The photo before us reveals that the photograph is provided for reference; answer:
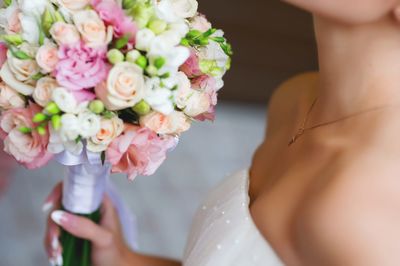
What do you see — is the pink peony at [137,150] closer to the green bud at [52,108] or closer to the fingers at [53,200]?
the green bud at [52,108]

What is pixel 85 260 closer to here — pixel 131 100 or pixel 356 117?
pixel 131 100

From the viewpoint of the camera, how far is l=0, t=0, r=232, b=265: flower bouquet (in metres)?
0.84

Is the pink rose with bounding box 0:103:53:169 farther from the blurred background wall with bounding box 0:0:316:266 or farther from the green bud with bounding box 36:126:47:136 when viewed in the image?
the blurred background wall with bounding box 0:0:316:266

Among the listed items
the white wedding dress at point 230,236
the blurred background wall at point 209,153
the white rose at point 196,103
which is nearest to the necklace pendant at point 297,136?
the white wedding dress at point 230,236

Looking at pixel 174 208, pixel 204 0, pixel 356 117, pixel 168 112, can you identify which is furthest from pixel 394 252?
pixel 204 0

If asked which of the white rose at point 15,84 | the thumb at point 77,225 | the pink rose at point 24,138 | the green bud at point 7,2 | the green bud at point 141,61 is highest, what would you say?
the green bud at point 141,61

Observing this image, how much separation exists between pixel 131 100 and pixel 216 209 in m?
0.36

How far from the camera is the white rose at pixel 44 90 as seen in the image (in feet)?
2.77

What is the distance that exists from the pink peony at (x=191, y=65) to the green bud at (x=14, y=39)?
23cm

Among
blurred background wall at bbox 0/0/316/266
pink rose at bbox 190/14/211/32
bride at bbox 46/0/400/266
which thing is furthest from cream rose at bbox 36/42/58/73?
blurred background wall at bbox 0/0/316/266

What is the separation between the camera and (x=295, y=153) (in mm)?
1072

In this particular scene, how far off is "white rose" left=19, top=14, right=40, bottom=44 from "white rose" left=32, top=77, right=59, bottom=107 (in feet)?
0.20

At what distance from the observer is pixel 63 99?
0.83 meters

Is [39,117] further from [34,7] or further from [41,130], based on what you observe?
[34,7]
